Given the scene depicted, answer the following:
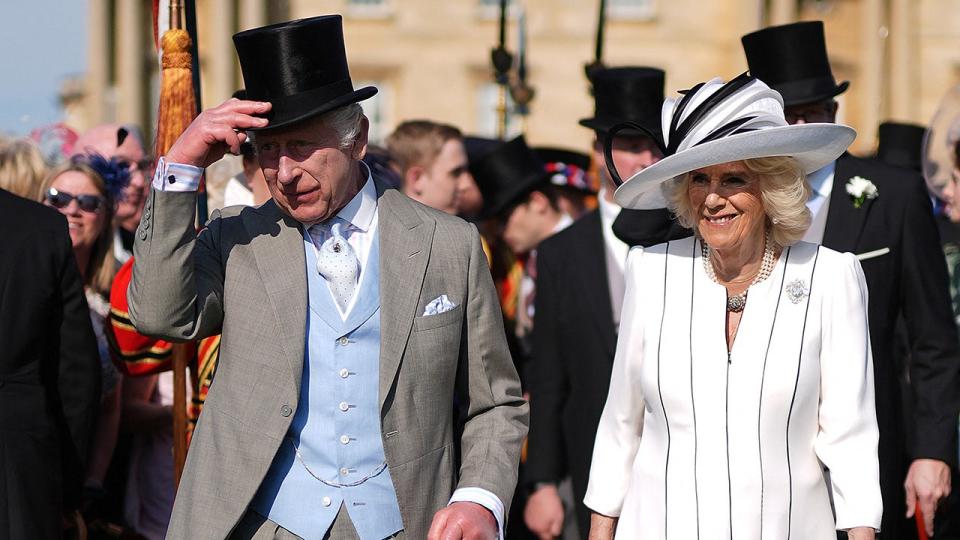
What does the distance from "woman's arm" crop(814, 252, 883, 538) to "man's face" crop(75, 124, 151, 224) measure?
12.7 ft

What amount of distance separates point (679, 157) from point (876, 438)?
0.99m

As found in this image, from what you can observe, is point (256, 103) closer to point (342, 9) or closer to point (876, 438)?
point (876, 438)

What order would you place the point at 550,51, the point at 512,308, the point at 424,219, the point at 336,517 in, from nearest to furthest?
1. the point at 336,517
2. the point at 424,219
3. the point at 512,308
4. the point at 550,51

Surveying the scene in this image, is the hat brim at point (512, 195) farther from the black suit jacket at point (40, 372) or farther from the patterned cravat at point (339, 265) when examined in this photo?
the patterned cravat at point (339, 265)

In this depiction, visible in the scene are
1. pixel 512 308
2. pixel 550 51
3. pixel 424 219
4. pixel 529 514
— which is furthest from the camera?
pixel 550 51

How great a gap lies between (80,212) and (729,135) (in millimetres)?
3161

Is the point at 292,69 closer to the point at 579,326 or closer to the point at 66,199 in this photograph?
the point at 579,326

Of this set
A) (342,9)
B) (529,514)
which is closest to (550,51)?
(342,9)

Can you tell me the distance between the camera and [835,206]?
19.0ft

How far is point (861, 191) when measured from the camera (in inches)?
226

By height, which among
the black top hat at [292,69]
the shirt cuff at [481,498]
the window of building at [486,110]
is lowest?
the window of building at [486,110]

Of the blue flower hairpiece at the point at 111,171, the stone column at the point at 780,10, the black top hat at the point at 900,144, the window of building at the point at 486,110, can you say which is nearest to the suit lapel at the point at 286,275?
the blue flower hairpiece at the point at 111,171

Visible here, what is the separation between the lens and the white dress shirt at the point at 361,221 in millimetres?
4012

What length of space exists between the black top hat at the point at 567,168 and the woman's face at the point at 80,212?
446cm
